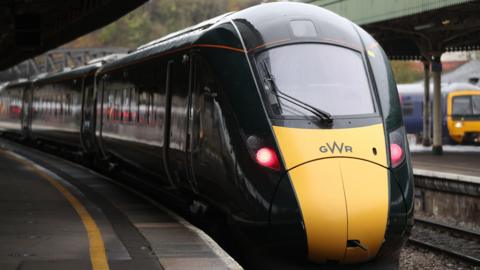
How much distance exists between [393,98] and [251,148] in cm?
176

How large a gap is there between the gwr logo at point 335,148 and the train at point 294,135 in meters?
0.01

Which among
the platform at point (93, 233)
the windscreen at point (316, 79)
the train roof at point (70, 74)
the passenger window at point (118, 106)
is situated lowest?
the platform at point (93, 233)

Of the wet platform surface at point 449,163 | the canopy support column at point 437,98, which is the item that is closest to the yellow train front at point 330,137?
the wet platform surface at point 449,163

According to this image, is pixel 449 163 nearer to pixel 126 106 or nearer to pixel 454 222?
pixel 454 222

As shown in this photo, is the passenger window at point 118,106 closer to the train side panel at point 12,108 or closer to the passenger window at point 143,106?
the passenger window at point 143,106

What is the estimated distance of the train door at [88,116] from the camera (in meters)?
18.2

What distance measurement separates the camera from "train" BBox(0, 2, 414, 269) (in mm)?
7172

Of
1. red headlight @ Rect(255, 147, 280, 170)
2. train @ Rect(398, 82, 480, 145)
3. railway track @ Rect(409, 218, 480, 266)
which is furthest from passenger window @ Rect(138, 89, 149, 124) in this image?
train @ Rect(398, 82, 480, 145)

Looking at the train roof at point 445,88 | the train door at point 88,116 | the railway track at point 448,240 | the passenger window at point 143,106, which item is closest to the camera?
the railway track at point 448,240

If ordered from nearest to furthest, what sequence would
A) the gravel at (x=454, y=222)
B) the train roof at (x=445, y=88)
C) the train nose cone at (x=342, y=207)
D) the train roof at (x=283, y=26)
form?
1. the train nose cone at (x=342, y=207)
2. the train roof at (x=283, y=26)
3. the gravel at (x=454, y=222)
4. the train roof at (x=445, y=88)

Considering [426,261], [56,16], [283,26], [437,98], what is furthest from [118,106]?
[437,98]

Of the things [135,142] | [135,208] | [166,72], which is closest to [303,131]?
[166,72]

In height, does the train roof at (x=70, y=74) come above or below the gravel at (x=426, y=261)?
above

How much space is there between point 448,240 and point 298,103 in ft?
22.0
